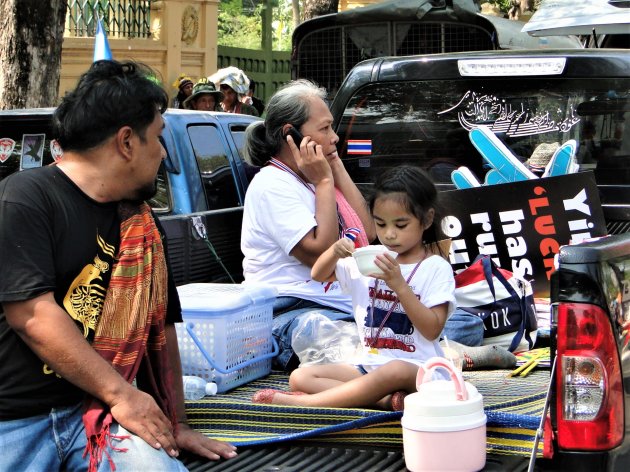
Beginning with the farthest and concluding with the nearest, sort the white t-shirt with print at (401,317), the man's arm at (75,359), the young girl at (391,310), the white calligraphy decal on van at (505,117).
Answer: the white calligraphy decal on van at (505,117) → the white t-shirt with print at (401,317) → the young girl at (391,310) → the man's arm at (75,359)

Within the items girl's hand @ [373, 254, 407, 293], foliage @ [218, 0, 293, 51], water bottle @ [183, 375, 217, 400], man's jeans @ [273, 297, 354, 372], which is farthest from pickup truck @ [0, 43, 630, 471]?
foliage @ [218, 0, 293, 51]

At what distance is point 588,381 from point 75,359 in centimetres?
135

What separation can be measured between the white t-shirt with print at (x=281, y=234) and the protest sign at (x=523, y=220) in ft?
2.36

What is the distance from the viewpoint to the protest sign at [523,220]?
475cm

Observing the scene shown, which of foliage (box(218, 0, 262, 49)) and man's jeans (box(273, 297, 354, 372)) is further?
foliage (box(218, 0, 262, 49))

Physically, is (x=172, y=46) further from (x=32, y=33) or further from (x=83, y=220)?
(x=83, y=220)

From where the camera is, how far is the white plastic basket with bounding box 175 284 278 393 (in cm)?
380

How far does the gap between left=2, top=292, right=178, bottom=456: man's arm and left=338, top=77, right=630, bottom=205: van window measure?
259cm

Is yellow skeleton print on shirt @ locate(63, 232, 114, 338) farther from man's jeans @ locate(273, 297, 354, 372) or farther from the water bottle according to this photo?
man's jeans @ locate(273, 297, 354, 372)

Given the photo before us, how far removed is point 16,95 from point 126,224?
Answer: 737 cm

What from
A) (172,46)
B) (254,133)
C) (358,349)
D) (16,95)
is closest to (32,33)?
(16,95)

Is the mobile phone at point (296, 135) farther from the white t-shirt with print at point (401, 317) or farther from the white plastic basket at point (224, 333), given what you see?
the white t-shirt with print at point (401, 317)

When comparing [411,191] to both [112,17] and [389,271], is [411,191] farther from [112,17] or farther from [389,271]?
[112,17]

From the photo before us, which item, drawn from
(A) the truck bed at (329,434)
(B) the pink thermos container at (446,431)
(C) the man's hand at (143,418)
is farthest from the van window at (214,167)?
(B) the pink thermos container at (446,431)
